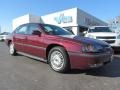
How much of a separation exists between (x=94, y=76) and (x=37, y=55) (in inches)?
80.2

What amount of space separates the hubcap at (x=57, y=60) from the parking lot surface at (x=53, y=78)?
0.67 ft

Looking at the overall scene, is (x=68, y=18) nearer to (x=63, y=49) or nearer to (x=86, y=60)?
(x=63, y=49)

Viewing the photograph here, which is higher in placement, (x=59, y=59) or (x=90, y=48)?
(x=90, y=48)

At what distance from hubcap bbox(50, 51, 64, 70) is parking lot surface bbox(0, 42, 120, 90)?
20 centimetres

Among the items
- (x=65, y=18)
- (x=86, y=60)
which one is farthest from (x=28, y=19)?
(x=86, y=60)

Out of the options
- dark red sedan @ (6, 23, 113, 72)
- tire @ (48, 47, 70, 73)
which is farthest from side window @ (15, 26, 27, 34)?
tire @ (48, 47, 70, 73)

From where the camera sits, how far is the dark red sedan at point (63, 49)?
5.32 meters

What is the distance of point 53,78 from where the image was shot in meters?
5.20

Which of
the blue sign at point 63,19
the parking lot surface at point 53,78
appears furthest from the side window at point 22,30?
the blue sign at point 63,19

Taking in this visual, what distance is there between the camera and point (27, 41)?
7.03 m

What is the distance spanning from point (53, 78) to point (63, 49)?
914mm

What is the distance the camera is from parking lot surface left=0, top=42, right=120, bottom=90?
14.8 ft

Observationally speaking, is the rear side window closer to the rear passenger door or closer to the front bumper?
the rear passenger door

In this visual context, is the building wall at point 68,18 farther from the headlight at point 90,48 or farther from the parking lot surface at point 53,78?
the headlight at point 90,48
